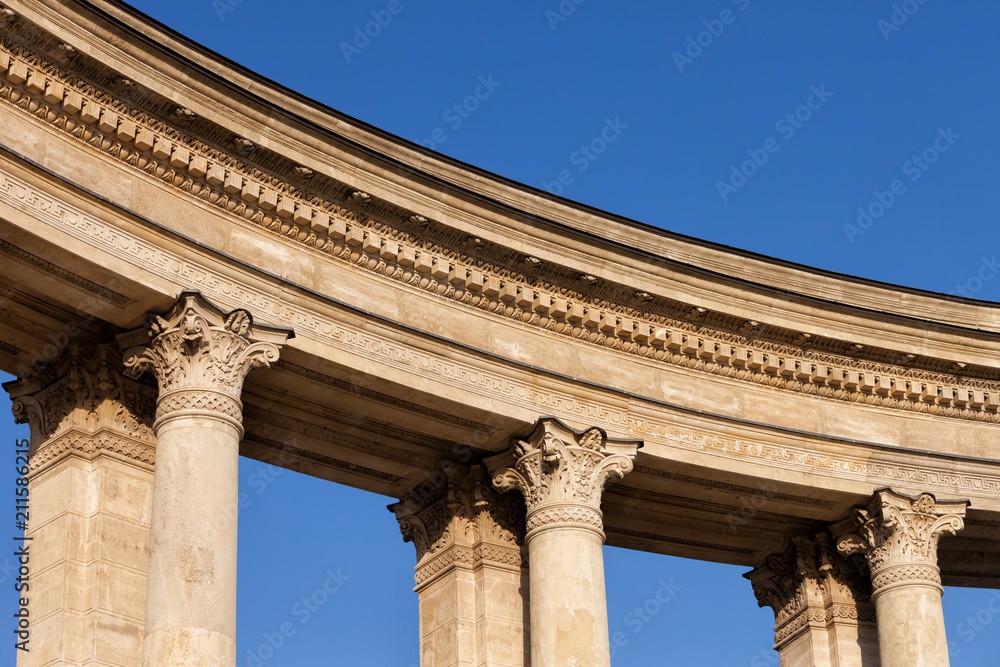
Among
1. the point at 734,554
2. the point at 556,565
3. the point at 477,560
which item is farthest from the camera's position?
the point at 734,554

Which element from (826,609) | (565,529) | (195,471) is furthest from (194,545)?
(826,609)

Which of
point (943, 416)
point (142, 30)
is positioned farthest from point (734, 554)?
point (142, 30)

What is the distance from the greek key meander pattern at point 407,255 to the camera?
31203 mm

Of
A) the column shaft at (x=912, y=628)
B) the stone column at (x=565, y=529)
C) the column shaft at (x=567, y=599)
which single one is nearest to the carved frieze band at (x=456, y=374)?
the stone column at (x=565, y=529)

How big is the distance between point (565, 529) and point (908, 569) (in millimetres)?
9361

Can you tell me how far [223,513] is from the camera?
29734 mm

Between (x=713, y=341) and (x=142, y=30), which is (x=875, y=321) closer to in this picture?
(x=713, y=341)

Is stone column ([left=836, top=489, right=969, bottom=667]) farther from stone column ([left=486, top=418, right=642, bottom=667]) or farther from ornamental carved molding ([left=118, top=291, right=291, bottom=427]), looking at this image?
ornamental carved molding ([left=118, top=291, right=291, bottom=427])

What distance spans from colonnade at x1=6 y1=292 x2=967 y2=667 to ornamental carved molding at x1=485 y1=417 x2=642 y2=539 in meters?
0.04

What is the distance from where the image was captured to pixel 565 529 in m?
35.2

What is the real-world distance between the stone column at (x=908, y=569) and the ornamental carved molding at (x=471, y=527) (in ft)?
29.1

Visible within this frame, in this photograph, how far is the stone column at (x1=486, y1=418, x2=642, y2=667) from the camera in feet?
112

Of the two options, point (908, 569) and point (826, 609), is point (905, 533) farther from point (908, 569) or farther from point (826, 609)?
point (826, 609)

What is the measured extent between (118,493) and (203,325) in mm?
4097
